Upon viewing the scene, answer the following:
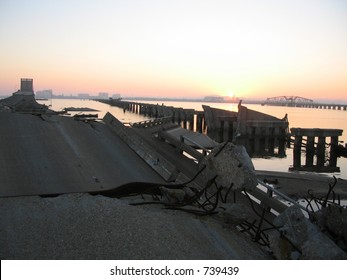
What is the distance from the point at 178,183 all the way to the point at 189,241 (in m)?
2.44

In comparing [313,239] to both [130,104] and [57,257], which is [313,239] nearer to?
[57,257]

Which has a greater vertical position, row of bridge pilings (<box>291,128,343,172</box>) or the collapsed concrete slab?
the collapsed concrete slab

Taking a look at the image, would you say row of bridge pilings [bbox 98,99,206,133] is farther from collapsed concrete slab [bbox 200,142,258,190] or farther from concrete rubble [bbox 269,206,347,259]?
concrete rubble [bbox 269,206,347,259]

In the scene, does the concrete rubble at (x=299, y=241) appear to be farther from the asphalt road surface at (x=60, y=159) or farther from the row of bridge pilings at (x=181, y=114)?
the row of bridge pilings at (x=181, y=114)

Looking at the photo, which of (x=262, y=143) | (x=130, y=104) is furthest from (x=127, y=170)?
(x=130, y=104)

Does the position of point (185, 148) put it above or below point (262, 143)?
above

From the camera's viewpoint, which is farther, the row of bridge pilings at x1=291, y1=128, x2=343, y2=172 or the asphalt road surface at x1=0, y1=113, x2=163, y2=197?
the row of bridge pilings at x1=291, y1=128, x2=343, y2=172

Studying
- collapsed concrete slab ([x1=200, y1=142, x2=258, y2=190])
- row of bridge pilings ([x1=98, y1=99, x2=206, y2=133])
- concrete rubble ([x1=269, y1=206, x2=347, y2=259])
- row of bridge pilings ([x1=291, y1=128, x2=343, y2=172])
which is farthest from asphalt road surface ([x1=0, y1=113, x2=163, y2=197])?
row of bridge pilings ([x1=98, y1=99, x2=206, y2=133])

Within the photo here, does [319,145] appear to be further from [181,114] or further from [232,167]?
[181,114]

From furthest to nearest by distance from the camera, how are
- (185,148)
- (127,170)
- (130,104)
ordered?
1. (130,104)
2. (185,148)
3. (127,170)

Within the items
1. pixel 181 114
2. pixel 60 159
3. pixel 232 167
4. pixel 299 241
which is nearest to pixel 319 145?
pixel 232 167

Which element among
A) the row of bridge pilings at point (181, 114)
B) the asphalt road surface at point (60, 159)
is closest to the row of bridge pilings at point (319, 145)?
the row of bridge pilings at point (181, 114)

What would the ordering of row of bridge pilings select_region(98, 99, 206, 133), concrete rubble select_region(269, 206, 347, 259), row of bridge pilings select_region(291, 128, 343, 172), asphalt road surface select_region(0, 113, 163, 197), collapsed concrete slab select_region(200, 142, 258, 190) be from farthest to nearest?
row of bridge pilings select_region(98, 99, 206, 133) < row of bridge pilings select_region(291, 128, 343, 172) < asphalt road surface select_region(0, 113, 163, 197) < collapsed concrete slab select_region(200, 142, 258, 190) < concrete rubble select_region(269, 206, 347, 259)

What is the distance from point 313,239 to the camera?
3.62 meters
